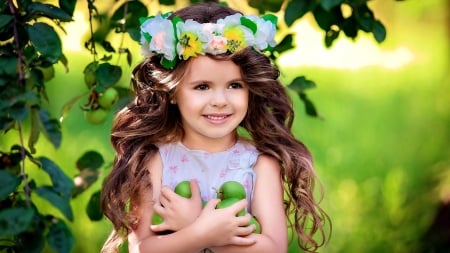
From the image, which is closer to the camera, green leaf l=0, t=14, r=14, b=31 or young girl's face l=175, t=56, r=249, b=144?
young girl's face l=175, t=56, r=249, b=144

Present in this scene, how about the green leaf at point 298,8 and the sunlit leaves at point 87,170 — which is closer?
the green leaf at point 298,8

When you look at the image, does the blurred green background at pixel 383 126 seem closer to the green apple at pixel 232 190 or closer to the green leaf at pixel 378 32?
the green leaf at pixel 378 32

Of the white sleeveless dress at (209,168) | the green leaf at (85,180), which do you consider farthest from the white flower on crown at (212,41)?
the green leaf at (85,180)

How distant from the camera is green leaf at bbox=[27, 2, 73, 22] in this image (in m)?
3.16

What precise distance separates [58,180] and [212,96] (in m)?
0.45

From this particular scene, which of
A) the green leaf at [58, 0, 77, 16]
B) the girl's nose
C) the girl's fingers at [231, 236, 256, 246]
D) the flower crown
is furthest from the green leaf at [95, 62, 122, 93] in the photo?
the girl's fingers at [231, 236, 256, 246]

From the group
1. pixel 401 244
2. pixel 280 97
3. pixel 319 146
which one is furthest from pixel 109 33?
pixel 401 244

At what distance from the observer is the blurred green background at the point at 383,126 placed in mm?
5266

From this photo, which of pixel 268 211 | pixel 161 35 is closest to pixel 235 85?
pixel 161 35

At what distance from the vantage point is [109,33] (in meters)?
3.98

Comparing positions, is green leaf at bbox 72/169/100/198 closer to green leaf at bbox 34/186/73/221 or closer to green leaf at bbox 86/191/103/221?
green leaf at bbox 86/191/103/221

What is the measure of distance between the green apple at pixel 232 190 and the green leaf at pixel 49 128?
1.41 feet

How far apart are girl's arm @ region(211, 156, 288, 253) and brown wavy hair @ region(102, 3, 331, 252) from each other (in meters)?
0.05

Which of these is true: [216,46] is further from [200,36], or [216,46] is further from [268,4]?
[268,4]
